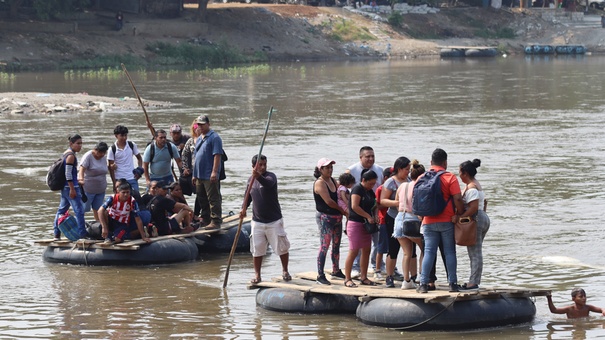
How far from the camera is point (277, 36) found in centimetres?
7781

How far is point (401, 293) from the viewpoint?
39.7 feet

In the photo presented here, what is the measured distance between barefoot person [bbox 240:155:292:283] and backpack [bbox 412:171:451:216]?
193 cm

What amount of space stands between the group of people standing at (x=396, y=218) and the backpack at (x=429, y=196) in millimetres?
65

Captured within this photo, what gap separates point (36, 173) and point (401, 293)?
46.2ft

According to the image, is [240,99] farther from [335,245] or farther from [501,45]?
[501,45]

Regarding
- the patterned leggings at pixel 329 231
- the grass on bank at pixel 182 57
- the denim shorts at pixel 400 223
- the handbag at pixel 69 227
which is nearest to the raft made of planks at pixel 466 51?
the grass on bank at pixel 182 57

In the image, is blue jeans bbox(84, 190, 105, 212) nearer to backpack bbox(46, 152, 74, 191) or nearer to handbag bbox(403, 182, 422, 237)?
backpack bbox(46, 152, 74, 191)

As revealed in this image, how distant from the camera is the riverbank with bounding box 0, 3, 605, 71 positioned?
65312 millimetres

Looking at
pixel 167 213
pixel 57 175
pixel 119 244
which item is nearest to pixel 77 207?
pixel 57 175

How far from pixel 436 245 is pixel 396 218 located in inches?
23.6

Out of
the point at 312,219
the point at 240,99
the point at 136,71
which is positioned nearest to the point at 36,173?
the point at 312,219

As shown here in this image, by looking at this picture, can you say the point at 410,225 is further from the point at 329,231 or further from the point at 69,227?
the point at 69,227

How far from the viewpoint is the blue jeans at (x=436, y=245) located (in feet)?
39.2

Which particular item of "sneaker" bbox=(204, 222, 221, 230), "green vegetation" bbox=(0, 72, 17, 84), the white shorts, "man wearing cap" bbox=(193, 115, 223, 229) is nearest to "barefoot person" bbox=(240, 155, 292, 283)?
the white shorts
